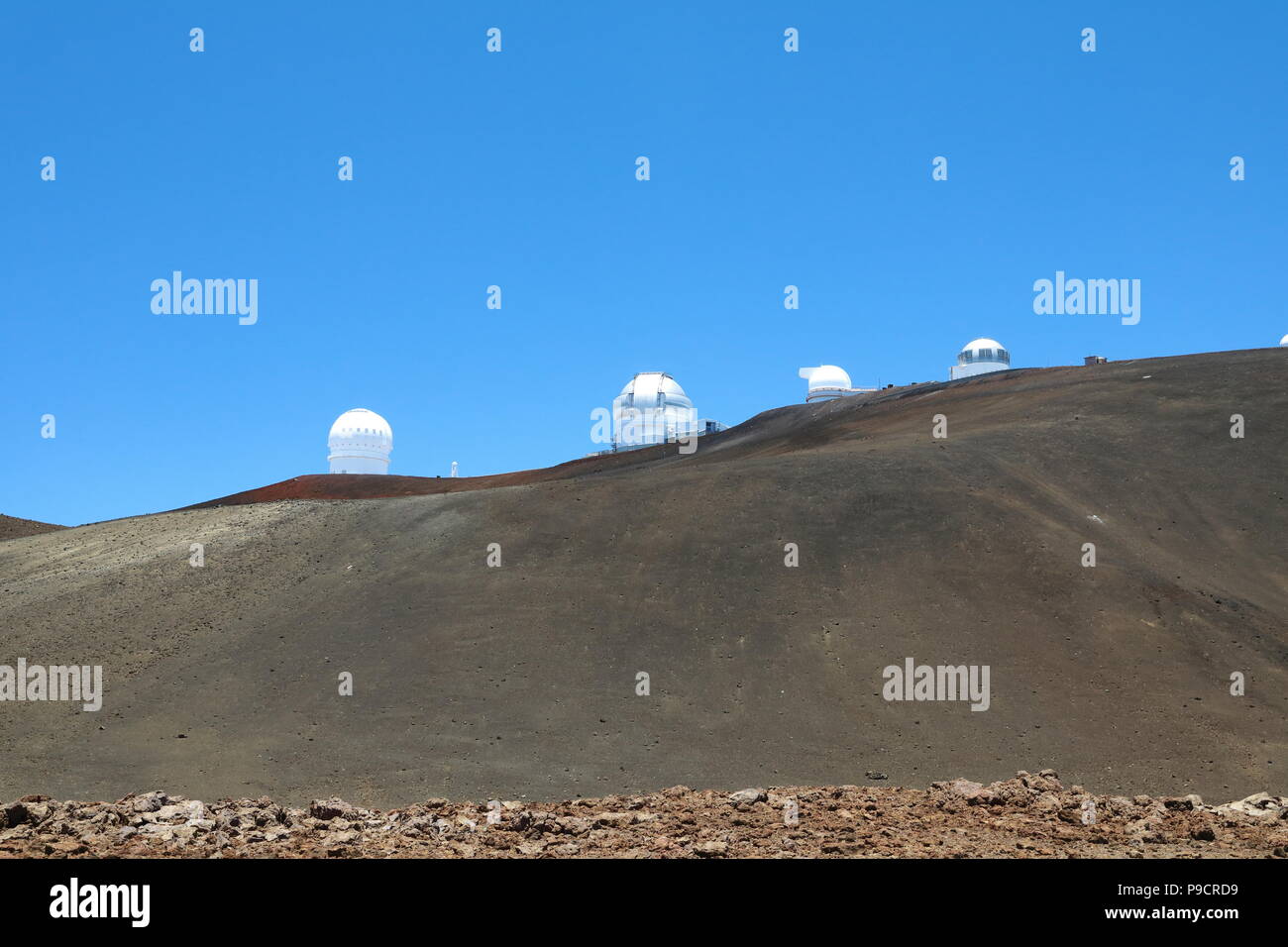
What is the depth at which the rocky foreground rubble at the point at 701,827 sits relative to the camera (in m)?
12.9

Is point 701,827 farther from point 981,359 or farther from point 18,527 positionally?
point 981,359

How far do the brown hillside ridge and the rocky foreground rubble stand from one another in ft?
128

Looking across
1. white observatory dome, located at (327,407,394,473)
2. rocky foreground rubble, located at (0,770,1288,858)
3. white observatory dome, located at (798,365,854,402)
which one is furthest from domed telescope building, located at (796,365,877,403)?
rocky foreground rubble, located at (0,770,1288,858)

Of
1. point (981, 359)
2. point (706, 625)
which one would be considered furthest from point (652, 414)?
point (706, 625)

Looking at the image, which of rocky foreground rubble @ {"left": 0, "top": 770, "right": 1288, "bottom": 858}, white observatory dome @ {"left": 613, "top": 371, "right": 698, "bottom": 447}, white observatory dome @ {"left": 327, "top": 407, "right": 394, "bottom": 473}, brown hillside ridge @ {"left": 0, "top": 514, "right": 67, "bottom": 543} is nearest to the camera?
rocky foreground rubble @ {"left": 0, "top": 770, "right": 1288, "bottom": 858}

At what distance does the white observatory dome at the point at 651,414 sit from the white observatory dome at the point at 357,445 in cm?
1566

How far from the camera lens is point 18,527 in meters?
52.1

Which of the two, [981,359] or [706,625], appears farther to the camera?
[981,359]

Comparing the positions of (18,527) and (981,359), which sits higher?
(981,359)

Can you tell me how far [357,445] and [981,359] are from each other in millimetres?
36857

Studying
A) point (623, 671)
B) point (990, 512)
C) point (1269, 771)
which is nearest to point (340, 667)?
point (623, 671)

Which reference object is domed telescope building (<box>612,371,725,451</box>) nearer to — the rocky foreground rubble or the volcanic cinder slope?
the volcanic cinder slope

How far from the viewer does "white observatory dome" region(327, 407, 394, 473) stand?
7125 cm

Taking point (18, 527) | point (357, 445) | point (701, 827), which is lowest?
point (701, 827)
